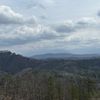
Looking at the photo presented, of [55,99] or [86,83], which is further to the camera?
[86,83]

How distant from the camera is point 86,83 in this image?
172250mm

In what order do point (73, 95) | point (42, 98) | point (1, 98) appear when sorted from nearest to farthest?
point (73, 95), point (42, 98), point (1, 98)

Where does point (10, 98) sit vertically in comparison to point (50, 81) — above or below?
below

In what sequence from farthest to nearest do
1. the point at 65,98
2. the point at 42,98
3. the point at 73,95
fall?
→ the point at 42,98, the point at 65,98, the point at 73,95

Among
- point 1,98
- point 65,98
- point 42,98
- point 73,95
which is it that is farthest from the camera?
point 1,98

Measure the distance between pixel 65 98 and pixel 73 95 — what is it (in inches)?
611

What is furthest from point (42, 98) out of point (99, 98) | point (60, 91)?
point (99, 98)

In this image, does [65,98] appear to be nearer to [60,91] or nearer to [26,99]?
[60,91]

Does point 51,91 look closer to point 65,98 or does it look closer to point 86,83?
point 65,98

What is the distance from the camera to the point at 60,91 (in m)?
170

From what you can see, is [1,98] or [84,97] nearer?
[84,97]

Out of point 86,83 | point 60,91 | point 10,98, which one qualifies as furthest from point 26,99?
point 86,83

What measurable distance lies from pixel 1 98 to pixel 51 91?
164 ft

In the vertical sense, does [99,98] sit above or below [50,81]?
below
